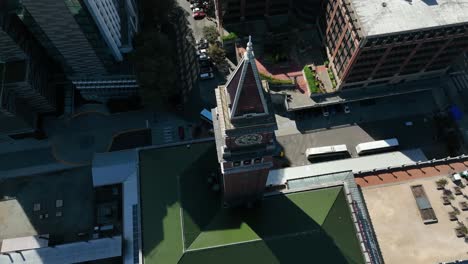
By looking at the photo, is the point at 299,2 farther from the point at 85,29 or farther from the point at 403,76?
the point at 85,29

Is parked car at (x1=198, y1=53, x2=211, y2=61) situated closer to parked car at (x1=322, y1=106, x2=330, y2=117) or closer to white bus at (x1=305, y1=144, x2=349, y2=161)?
parked car at (x1=322, y1=106, x2=330, y2=117)

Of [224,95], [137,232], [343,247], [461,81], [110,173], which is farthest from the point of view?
[461,81]

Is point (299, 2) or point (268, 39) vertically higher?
point (299, 2)

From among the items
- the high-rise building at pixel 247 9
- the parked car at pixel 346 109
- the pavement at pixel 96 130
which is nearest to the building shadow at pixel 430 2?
the parked car at pixel 346 109

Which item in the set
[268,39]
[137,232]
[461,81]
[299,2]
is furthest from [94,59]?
[461,81]

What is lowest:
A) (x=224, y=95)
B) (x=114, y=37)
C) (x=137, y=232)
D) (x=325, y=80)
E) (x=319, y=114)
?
(x=137, y=232)

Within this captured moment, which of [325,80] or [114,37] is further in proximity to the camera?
[325,80]

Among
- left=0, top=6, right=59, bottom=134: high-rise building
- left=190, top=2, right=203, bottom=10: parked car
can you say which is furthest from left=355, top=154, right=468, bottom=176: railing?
left=0, top=6, right=59, bottom=134: high-rise building

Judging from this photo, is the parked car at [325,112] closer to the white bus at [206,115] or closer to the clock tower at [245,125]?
the white bus at [206,115]
